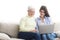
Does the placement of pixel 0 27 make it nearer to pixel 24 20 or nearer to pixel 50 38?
pixel 24 20

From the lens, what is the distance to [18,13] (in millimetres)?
4141

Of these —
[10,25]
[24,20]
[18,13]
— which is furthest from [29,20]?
[18,13]

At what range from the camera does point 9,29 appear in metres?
3.63

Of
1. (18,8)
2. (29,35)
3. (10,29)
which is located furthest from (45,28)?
(18,8)

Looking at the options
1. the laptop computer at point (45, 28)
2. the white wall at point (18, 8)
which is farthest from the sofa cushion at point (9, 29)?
the laptop computer at point (45, 28)

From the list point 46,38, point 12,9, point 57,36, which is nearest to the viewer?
point 46,38

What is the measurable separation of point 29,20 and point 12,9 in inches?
31.4

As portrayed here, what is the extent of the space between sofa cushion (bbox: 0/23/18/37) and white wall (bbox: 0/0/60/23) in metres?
0.31

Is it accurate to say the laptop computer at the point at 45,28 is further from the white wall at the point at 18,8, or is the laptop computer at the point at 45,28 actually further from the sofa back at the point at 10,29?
the white wall at the point at 18,8

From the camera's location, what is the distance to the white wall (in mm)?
4012

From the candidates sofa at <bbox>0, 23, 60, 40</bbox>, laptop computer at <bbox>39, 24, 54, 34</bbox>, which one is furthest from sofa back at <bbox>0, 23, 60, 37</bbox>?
laptop computer at <bbox>39, 24, 54, 34</bbox>

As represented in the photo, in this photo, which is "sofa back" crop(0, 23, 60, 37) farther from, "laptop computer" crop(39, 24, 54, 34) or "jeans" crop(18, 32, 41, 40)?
"laptop computer" crop(39, 24, 54, 34)

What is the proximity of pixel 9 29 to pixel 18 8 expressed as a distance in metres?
0.72

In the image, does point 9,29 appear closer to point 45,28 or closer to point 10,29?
point 10,29
